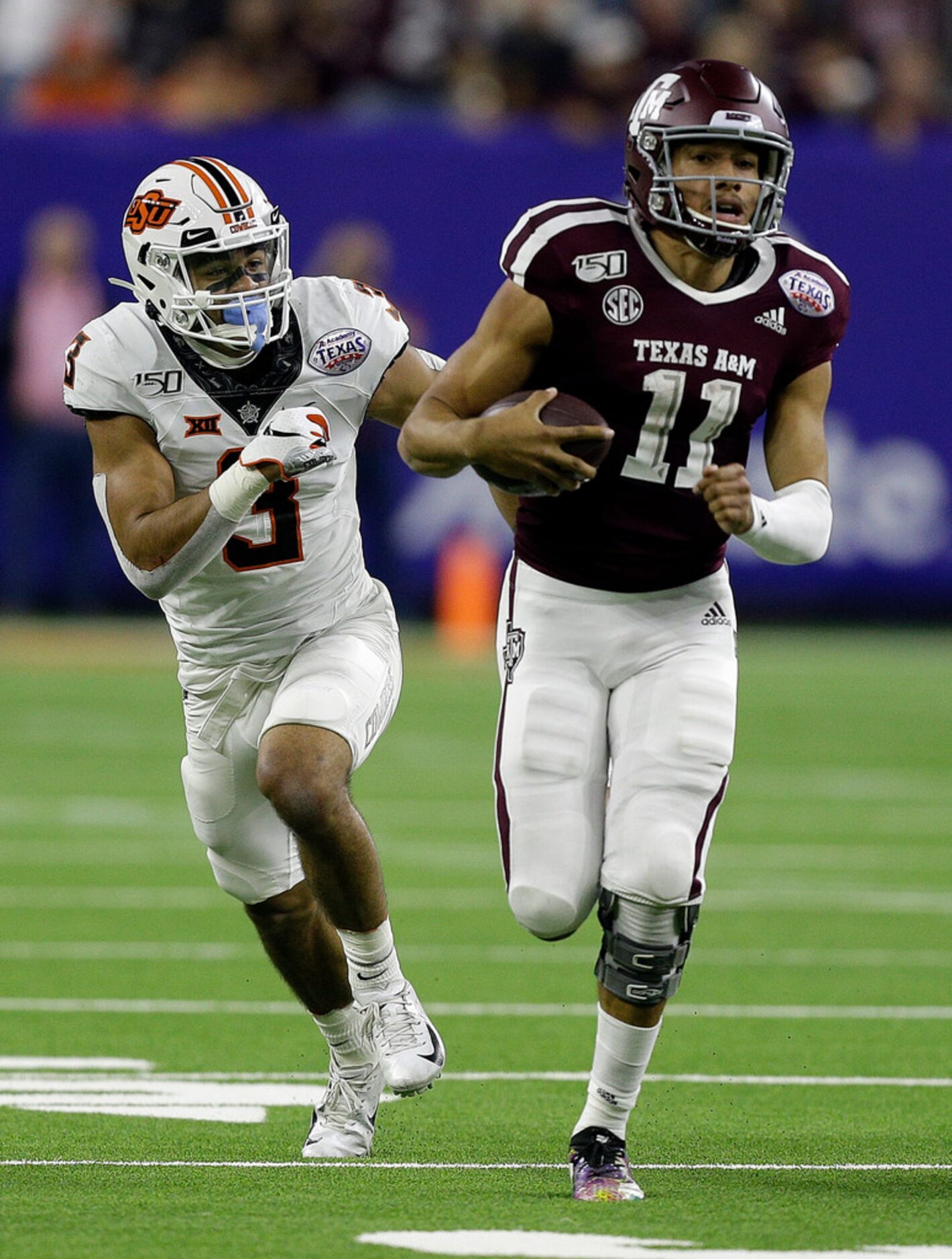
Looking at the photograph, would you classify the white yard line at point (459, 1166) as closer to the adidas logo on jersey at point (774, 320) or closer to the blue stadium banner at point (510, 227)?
the adidas logo on jersey at point (774, 320)

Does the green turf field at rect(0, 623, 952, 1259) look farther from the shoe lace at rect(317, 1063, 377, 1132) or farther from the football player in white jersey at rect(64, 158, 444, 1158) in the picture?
the football player in white jersey at rect(64, 158, 444, 1158)

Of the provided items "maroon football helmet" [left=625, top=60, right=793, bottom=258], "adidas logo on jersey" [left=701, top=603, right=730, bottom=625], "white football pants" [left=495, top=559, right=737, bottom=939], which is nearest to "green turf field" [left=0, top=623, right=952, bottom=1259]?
"white football pants" [left=495, top=559, right=737, bottom=939]

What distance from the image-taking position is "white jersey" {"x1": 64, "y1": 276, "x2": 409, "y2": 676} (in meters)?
4.47

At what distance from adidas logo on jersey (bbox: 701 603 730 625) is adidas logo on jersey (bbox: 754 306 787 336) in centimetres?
47

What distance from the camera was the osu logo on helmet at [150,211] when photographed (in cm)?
450

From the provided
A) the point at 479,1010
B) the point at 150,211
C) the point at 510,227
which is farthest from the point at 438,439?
the point at 510,227

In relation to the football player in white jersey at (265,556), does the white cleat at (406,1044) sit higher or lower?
lower

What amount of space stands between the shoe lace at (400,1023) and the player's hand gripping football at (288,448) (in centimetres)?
94

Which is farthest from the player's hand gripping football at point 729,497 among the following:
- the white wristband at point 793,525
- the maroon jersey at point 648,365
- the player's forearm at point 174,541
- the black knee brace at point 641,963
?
the player's forearm at point 174,541

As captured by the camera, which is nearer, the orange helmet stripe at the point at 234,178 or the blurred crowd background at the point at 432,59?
the orange helmet stripe at the point at 234,178

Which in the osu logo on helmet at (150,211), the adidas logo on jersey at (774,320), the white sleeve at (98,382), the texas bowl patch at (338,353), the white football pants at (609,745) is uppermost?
the osu logo on helmet at (150,211)

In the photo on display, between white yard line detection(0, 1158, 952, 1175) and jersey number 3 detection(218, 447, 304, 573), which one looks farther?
jersey number 3 detection(218, 447, 304, 573)

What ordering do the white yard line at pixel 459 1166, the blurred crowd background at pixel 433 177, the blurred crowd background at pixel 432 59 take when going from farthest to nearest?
the blurred crowd background at pixel 432 59
the blurred crowd background at pixel 433 177
the white yard line at pixel 459 1166

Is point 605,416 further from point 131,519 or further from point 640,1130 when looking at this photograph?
point 640,1130
